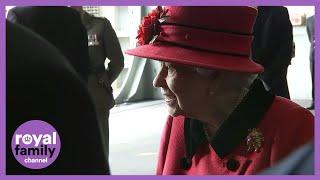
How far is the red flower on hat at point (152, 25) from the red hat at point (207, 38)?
2 cm

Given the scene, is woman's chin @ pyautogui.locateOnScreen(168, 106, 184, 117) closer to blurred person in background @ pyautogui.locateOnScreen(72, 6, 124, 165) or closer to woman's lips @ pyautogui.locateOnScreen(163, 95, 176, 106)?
woman's lips @ pyautogui.locateOnScreen(163, 95, 176, 106)

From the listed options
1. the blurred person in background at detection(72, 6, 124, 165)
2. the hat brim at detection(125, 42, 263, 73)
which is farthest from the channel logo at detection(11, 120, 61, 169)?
the blurred person in background at detection(72, 6, 124, 165)

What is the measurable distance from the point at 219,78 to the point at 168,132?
0.54 feet

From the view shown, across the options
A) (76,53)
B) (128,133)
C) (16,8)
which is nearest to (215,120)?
(16,8)

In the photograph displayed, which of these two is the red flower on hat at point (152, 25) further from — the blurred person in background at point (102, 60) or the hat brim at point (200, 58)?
the blurred person in background at point (102, 60)

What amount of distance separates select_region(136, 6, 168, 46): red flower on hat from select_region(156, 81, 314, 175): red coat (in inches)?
8.5

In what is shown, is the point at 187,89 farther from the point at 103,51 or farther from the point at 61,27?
the point at 103,51

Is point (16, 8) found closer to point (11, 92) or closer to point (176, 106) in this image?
point (176, 106)

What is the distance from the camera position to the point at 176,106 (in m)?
0.94

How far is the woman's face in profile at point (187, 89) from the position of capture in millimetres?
926

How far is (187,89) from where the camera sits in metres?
0.93

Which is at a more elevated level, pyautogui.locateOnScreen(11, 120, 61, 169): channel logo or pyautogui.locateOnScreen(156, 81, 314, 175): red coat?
pyautogui.locateOnScreen(11, 120, 61, 169): channel logo

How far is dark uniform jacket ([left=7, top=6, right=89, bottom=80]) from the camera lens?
1.04m

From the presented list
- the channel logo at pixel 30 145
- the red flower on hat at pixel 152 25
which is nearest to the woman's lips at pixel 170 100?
the red flower on hat at pixel 152 25
